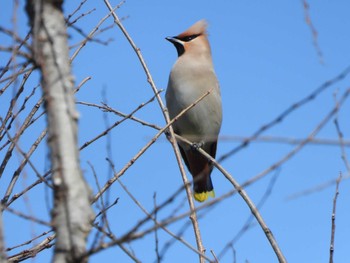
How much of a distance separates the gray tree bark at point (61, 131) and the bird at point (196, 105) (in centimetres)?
361

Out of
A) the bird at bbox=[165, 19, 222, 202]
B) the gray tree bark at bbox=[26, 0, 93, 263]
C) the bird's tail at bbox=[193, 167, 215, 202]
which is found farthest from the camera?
the bird's tail at bbox=[193, 167, 215, 202]

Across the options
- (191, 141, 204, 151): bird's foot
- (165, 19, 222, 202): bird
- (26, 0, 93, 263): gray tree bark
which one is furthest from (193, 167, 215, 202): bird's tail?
(26, 0, 93, 263): gray tree bark

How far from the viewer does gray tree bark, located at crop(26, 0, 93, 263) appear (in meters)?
1.33

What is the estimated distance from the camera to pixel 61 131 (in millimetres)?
1376

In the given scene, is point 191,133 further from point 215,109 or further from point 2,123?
point 2,123

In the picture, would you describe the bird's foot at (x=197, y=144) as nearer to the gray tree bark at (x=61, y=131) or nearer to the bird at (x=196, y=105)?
the bird at (x=196, y=105)

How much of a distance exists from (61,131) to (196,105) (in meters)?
3.86

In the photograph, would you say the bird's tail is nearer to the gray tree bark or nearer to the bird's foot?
the bird's foot

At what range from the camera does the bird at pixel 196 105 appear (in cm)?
512

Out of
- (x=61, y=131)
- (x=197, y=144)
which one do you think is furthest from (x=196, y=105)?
(x=61, y=131)

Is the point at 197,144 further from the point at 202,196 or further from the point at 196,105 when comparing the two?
the point at 202,196

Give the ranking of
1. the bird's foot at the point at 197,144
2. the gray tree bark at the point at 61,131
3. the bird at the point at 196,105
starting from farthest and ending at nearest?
the bird at the point at 196,105 < the bird's foot at the point at 197,144 < the gray tree bark at the point at 61,131

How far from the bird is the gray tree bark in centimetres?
361

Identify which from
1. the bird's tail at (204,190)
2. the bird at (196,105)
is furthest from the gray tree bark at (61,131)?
the bird's tail at (204,190)
